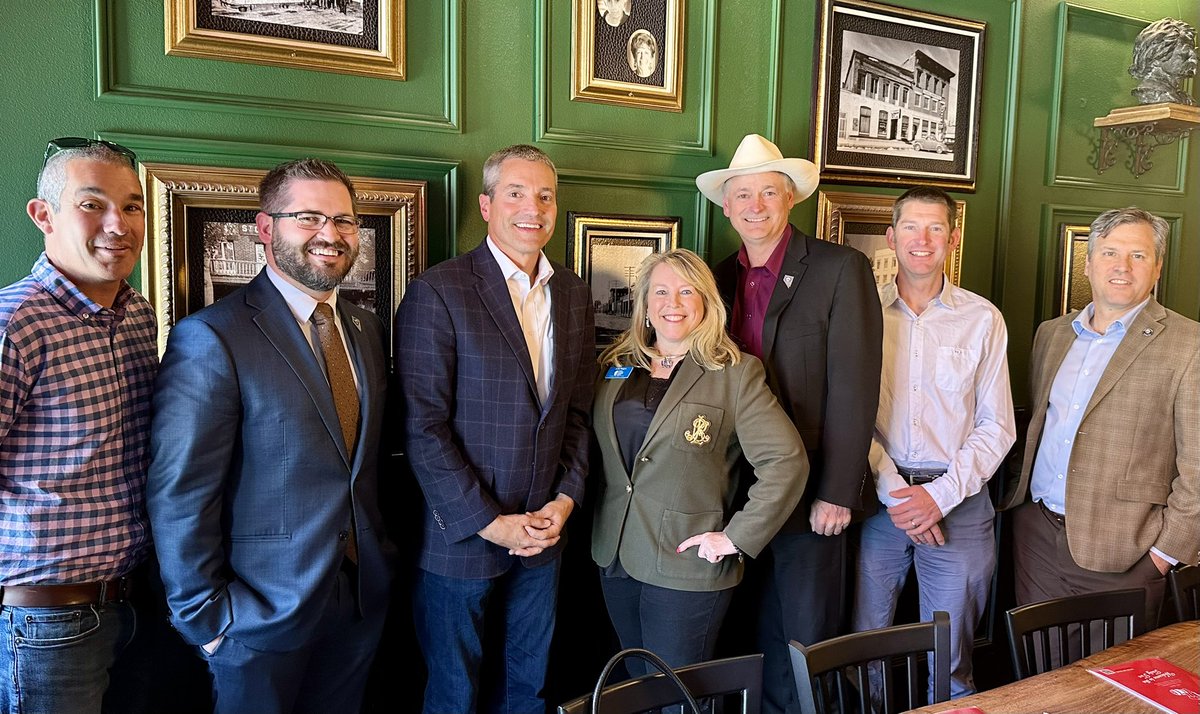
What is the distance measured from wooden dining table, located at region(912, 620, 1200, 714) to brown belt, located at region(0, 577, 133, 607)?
66.3 inches

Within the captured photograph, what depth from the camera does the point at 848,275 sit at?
2652 millimetres

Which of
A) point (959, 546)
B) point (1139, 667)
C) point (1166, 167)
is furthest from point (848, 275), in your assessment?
point (1166, 167)

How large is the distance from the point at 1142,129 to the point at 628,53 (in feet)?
8.51

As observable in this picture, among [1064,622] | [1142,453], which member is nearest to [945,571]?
[1142,453]

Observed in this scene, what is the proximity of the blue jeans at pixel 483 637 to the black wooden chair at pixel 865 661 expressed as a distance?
896 mm

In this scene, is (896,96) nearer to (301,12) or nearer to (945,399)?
(945,399)

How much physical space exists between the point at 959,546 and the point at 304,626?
217 cm

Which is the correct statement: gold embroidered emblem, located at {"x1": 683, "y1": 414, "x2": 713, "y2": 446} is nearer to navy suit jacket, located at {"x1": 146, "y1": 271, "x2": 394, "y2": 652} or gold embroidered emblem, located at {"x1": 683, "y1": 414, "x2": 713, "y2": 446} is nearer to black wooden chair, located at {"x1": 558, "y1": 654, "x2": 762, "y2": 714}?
black wooden chair, located at {"x1": 558, "y1": 654, "x2": 762, "y2": 714}

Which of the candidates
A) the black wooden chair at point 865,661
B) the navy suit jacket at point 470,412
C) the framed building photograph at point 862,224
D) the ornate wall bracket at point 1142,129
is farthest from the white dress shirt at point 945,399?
the ornate wall bracket at point 1142,129

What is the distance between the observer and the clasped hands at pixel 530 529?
2256mm

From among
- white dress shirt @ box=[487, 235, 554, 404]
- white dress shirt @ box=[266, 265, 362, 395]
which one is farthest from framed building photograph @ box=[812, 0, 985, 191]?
white dress shirt @ box=[266, 265, 362, 395]

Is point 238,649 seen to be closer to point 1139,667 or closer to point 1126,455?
point 1139,667

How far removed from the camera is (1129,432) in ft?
9.03

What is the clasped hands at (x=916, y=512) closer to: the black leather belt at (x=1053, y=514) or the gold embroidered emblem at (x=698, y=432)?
the black leather belt at (x=1053, y=514)
